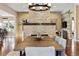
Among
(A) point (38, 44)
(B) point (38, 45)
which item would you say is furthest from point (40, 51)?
(A) point (38, 44)

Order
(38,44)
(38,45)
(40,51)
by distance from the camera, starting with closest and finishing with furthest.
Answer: (40,51) → (38,45) → (38,44)

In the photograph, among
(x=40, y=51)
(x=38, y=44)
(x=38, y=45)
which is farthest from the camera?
(x=38, y=44)

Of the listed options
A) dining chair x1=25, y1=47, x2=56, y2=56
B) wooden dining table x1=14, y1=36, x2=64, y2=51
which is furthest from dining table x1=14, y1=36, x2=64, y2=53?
dining chair x1=25, y1=47, x2=56, y2=56

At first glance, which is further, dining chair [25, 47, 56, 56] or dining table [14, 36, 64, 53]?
dining table [14, 36, 64, 53]

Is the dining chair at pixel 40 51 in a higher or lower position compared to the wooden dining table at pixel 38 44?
lower

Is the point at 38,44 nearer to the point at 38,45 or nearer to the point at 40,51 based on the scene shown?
the point at 38,45

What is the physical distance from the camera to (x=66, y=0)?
999mm

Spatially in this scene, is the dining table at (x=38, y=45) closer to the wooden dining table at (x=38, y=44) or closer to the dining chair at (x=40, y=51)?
the wooden dining table at (x=38, y=44)

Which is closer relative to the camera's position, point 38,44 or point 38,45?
point 38,45

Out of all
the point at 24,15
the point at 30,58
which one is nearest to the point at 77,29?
the point at 24,15

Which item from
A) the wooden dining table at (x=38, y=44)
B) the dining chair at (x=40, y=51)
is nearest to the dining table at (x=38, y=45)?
the wooden dining table at (x=38, y=44)

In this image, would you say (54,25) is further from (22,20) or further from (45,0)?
(45,0)

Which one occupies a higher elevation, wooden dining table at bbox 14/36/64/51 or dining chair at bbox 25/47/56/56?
wooden dining table at bbox 14/36/64/51

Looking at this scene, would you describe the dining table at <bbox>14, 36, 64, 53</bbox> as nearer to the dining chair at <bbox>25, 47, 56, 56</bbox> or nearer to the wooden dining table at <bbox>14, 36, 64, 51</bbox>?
the wooden dining table at <bbox>14, 36, 64, 51</bbox>
